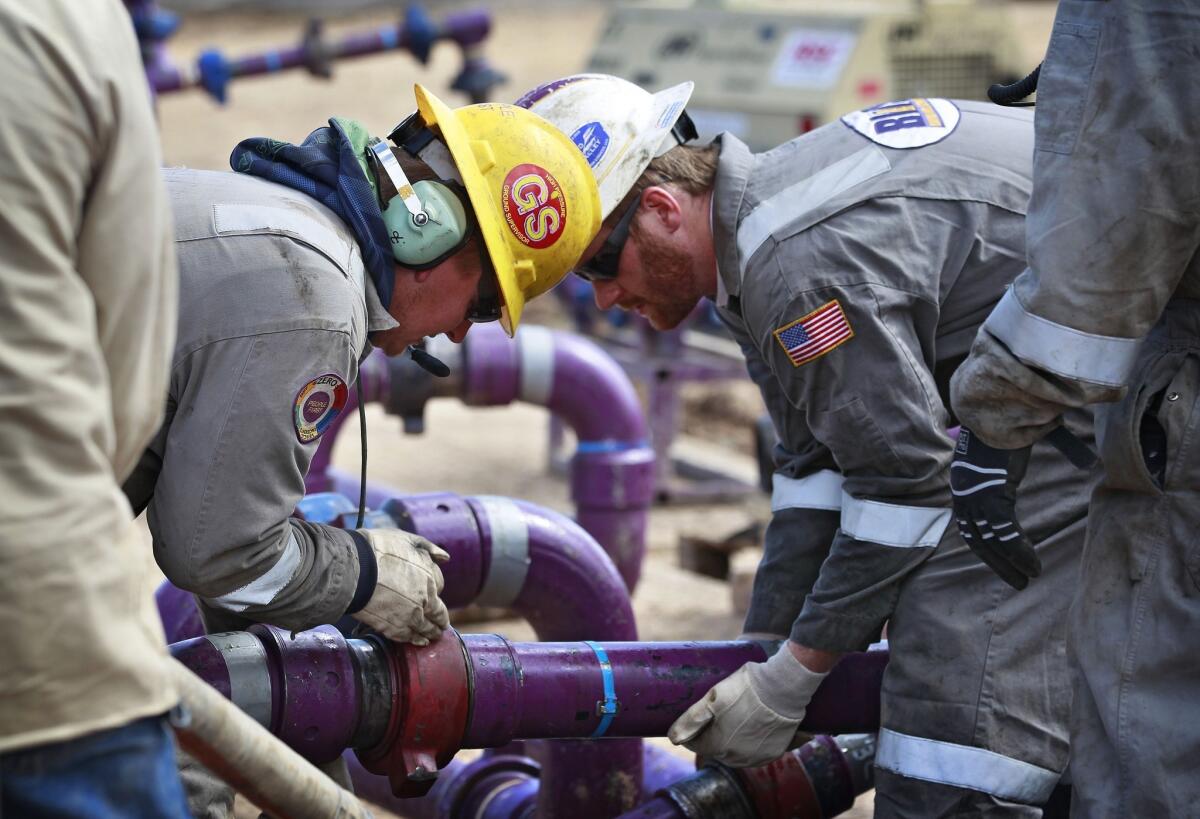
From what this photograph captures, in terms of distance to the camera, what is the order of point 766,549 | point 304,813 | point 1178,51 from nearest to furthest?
1. point 304,813
2. point 1178,51
3. point 766,549

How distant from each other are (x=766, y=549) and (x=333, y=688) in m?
1.05

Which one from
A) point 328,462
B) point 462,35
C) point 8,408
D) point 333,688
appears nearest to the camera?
point 8,408

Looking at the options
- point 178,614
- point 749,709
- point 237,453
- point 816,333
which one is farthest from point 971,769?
point 178,614

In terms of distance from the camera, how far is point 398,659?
99.2 inches

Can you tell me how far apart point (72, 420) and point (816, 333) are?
1.47 m

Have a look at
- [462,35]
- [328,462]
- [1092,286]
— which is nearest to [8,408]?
[1092,286]

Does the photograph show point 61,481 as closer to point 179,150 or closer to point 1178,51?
point 1178,51

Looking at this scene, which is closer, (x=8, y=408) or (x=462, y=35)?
(x=8, y=408)

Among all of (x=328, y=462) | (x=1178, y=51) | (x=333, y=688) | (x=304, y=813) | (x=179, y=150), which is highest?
(x=1178, y=51)

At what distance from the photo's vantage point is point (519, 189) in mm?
2529

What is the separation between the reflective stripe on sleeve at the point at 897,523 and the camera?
8.68ft

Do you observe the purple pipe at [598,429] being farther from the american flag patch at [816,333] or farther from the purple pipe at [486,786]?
the american flag patch at [816,333]

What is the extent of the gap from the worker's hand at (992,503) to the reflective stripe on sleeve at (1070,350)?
9.9 inches

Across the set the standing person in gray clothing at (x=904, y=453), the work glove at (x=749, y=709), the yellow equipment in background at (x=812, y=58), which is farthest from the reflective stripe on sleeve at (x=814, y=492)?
the yellow equipment in background at (x=812, y=58)
